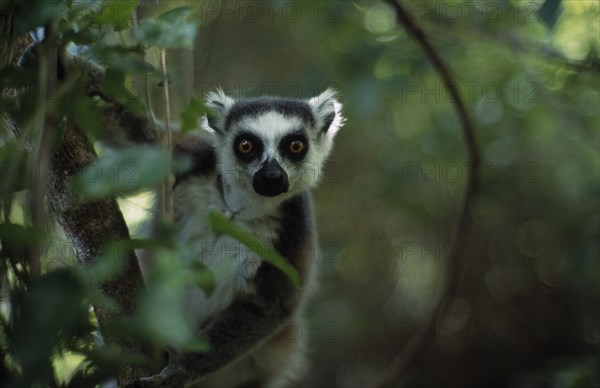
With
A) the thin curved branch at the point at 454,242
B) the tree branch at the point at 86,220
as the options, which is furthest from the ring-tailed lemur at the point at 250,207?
the tree branch at the point at 86,220

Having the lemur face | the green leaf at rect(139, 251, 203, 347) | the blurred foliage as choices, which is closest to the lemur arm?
the lemur face

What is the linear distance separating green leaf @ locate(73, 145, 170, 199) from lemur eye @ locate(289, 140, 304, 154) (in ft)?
9.16

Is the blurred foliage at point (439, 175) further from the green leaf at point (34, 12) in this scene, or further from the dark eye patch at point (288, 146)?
the green leaf at point (34, 12)

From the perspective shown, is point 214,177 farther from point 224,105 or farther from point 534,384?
point 534,384

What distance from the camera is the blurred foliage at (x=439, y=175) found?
573 centimetres

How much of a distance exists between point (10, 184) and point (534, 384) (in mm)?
6965

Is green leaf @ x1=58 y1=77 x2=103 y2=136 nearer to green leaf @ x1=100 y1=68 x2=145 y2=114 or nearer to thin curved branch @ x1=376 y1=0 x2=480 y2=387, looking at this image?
green leaf @ x1=100 y1=68 x2=145 y2=114

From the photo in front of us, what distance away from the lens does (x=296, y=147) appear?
13.1ft

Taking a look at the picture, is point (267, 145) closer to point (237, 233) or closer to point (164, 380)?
point (164, 380)

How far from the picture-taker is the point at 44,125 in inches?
57.1

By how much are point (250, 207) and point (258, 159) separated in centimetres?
35

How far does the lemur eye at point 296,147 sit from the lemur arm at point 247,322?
0.75 meters

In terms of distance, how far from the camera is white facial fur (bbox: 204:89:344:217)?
12.8ft

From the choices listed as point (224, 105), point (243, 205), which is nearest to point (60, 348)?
point (243, 205)
